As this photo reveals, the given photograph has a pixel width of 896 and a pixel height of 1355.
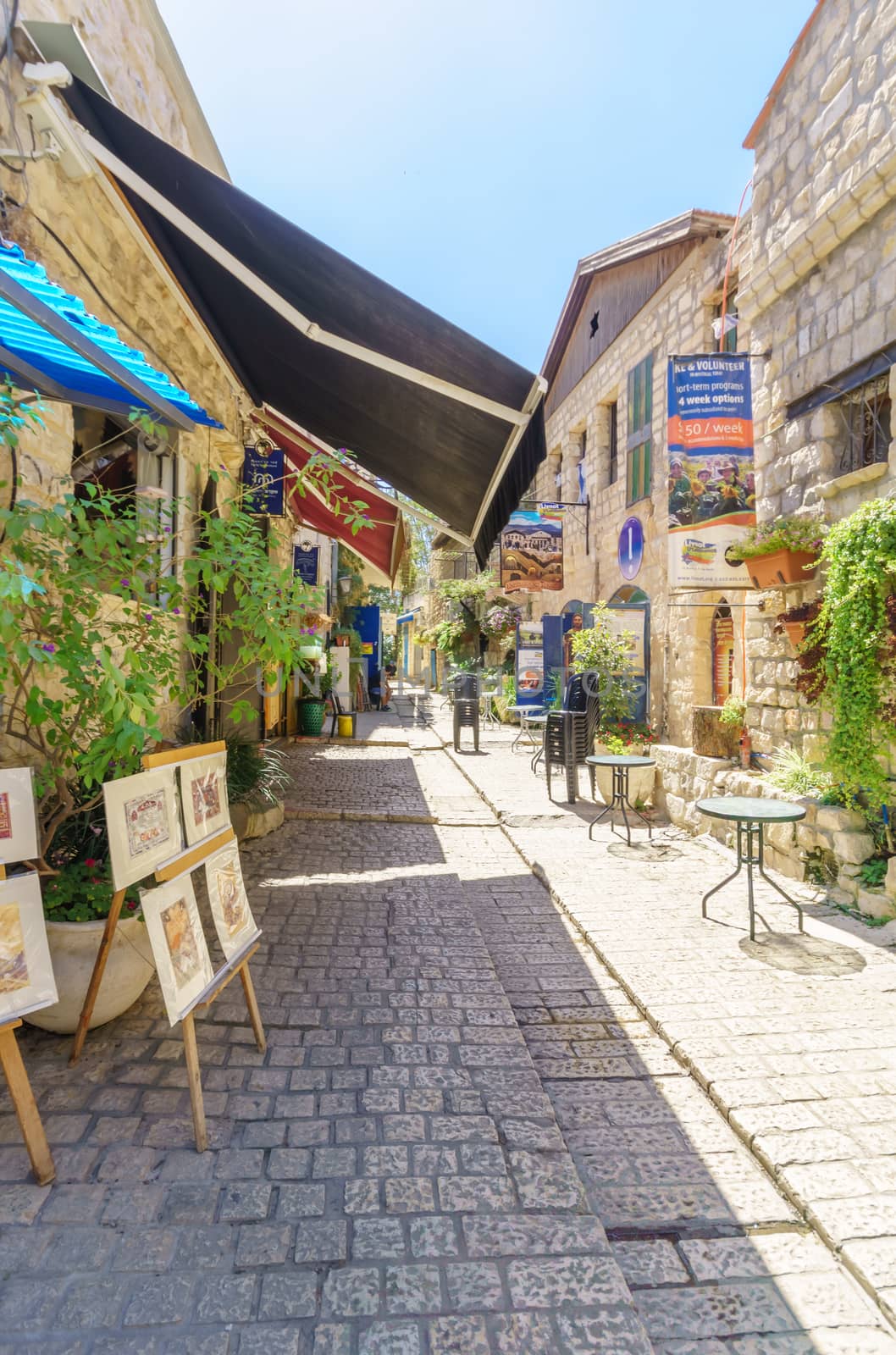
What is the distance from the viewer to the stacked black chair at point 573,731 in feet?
25.3

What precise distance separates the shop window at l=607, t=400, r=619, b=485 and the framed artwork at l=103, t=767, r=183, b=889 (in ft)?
34.1

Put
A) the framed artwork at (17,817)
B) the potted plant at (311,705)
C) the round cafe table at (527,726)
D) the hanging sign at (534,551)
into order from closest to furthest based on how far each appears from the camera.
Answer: the framed artwork at (17,817) < the hanging sign at (534,551) < the round cafe table at (527,726) < the potted plant at (311,705)

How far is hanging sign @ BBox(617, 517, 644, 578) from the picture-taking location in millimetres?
9961

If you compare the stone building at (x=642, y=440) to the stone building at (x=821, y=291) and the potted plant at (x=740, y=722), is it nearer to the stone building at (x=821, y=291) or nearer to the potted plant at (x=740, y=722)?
the potted plant at (x=740, y=722)

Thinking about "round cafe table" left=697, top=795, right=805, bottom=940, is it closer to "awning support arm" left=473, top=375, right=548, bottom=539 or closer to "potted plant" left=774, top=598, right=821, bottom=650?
"potted plant" left=774, top=598, right=821, bottom=650

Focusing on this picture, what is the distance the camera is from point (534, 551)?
1184cm

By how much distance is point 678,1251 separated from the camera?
190cm

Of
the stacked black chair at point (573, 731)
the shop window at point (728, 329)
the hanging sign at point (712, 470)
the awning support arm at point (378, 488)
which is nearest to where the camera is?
the awning support arm at point (378, 488)

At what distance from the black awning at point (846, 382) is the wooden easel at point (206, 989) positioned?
15.0ft

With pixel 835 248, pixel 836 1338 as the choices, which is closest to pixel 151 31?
pixel 835 248

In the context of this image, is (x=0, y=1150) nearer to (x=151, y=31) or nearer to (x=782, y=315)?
(x=151, y=31)

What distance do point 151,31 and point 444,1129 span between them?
19.8 ft

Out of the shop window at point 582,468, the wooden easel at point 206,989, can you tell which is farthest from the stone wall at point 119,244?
the shop window at point 582,468

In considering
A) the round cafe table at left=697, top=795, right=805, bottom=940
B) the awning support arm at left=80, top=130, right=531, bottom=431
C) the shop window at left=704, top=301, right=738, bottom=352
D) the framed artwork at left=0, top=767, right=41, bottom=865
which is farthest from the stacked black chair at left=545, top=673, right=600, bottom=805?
the framed artwork at left=0, top=767, right=41, bottom=865
